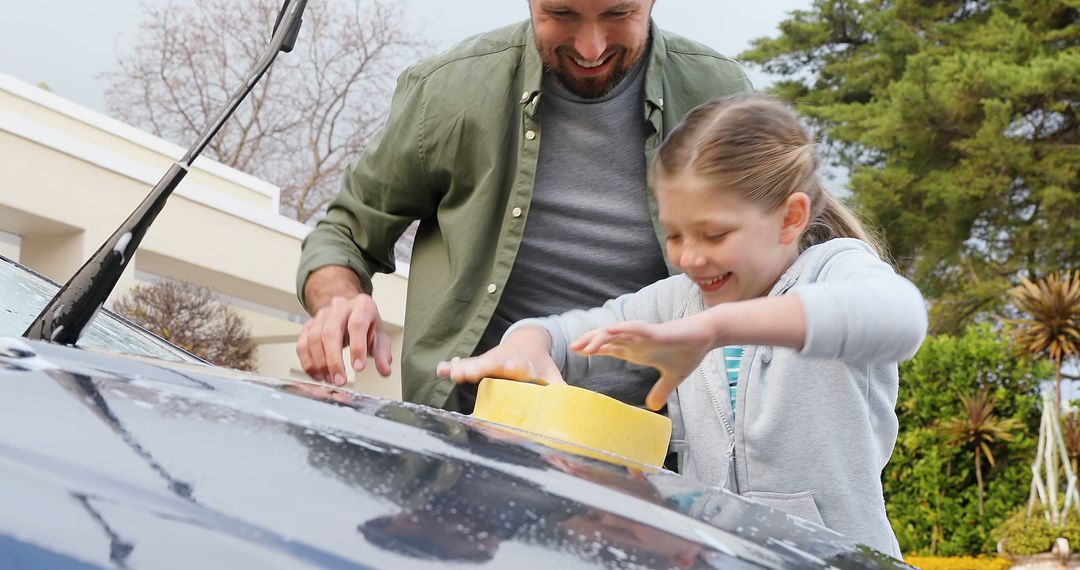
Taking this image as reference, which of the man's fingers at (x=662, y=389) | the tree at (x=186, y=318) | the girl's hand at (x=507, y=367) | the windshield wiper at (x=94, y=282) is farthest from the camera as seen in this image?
the tree at (x=186, y=318)

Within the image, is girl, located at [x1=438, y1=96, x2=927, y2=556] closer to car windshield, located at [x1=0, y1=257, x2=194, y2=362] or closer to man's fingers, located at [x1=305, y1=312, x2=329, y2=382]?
man's fingers, located at [x1=305, y1=312, x2=329, y2=382]

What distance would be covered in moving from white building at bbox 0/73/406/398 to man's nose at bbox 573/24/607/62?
8839 mm

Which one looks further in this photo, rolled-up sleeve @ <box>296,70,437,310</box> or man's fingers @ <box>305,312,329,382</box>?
rolled-up sleeve @ <box>296,70,437,310</box>

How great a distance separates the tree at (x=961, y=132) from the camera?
659 inches

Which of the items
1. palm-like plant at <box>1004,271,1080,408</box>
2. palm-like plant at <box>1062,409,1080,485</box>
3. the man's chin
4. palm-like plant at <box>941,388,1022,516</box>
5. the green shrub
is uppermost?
the man's chin

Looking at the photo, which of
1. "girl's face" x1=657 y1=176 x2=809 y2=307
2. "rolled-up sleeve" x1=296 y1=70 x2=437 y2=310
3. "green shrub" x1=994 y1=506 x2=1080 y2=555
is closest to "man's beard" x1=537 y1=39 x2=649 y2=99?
"rolled-up sleeve" x1=296 y1=70 x2=437 y2=310

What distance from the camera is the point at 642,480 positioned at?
3.70ft

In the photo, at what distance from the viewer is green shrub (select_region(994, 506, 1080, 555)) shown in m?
11.0

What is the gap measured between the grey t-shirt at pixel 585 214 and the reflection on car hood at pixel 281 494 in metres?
1.56

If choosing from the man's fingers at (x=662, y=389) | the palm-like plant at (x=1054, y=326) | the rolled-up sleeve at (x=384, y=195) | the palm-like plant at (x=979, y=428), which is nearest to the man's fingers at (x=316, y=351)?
the rolled-up sleeve at (x=384, y=195)

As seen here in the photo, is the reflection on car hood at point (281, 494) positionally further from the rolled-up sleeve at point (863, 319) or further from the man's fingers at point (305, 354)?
the man's fingers at point (305, 354)

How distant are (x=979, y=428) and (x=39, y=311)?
37.2 feet

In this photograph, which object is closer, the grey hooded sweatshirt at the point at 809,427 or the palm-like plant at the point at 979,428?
the grey hooded sweatshirt at the point at 809,427

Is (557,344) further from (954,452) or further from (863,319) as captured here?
(954,452)
